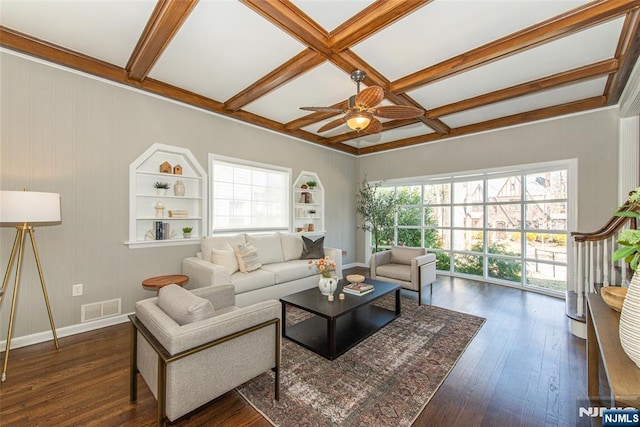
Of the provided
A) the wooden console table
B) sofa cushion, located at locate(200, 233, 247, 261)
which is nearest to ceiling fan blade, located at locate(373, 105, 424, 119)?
the wooden console table

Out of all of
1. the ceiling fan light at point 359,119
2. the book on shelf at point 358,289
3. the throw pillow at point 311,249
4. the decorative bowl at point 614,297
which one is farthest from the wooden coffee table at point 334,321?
the ceiling fan light at point 359,119

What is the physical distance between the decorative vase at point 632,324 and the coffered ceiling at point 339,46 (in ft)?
7.26

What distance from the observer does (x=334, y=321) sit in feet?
8.02

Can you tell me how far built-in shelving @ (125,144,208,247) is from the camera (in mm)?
3403

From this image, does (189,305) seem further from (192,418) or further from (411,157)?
(411,157)

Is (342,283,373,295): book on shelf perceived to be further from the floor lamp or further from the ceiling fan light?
the floor lamp

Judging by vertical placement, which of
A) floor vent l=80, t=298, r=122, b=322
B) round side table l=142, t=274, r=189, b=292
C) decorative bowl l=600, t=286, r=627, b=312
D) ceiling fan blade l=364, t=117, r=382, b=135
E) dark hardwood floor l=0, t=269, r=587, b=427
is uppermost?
ceiling fan blade l=364, t=117, r=382, b=135

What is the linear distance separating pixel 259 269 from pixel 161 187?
5.86 feet

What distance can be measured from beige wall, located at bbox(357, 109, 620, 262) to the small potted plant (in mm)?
4885

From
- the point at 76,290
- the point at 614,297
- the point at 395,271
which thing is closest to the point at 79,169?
the point at 76,290

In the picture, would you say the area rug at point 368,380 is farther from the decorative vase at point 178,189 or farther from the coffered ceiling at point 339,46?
the coffered ceiling at point 339,46

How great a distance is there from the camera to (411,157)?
19.4 feet

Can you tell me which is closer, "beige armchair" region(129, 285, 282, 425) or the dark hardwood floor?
"beige armchair" region(129, 285, 282, 425)

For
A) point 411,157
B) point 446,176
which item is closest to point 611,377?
point 446,176
